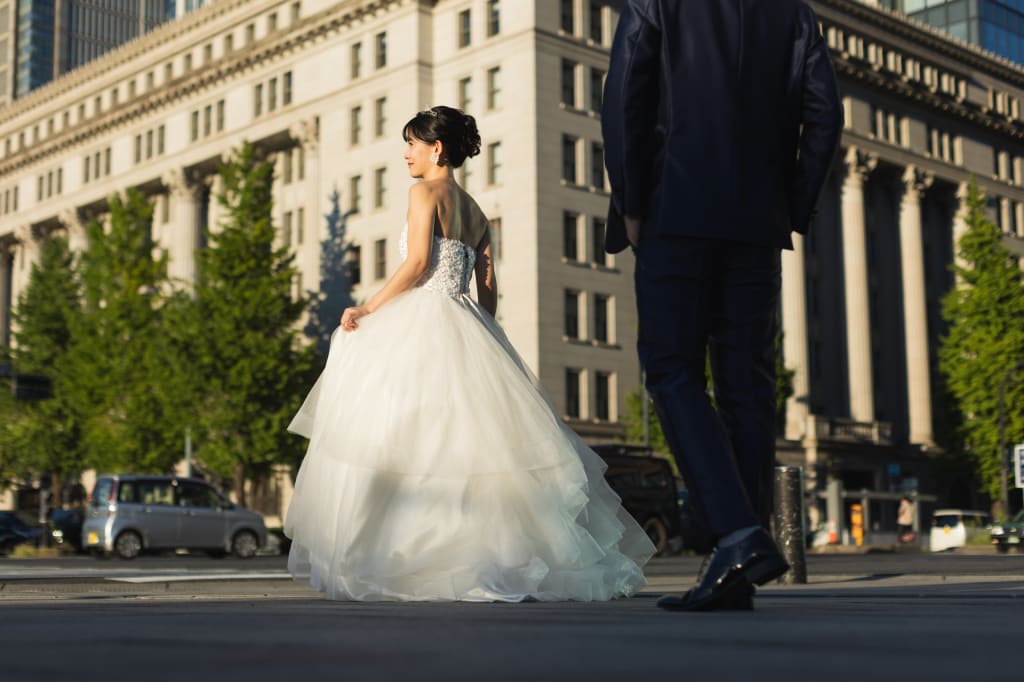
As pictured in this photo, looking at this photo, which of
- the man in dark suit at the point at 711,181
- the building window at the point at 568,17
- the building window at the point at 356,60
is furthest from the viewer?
the building window at the point at 356,60

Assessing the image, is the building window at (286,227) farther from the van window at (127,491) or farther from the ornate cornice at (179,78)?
the van window at (127,491)

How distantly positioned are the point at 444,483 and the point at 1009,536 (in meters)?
28.7

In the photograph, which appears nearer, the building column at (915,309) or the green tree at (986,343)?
the green tree at (986,343)

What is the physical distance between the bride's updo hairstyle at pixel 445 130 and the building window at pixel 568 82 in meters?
45.2

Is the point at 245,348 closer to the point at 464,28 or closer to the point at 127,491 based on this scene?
the point at 127,491

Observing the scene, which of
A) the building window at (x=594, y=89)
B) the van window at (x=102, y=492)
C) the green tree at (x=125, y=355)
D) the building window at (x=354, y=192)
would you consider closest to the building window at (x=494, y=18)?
the building window at (x=594, y=89)

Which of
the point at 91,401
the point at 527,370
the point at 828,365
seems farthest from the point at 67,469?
the point at 527,370

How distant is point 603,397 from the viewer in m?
A: 51.8

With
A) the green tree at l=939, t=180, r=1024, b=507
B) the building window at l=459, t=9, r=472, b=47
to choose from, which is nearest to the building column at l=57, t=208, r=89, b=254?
the building window at l=459, t=9, r=472, b=47

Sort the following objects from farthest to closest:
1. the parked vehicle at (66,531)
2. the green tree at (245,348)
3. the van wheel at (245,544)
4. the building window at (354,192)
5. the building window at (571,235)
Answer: the building window at (354,192)
the building window at (571,235)
the green tree at (245,348)
the parked vehicle at (66,531)
the van wheel at (245,544)

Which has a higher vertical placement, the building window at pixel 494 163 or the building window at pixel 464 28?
the building window at pixel 464 28

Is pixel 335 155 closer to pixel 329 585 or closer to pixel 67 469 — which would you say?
pixel 67 469

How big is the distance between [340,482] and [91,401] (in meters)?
42.1

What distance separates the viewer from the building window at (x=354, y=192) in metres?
56.3
